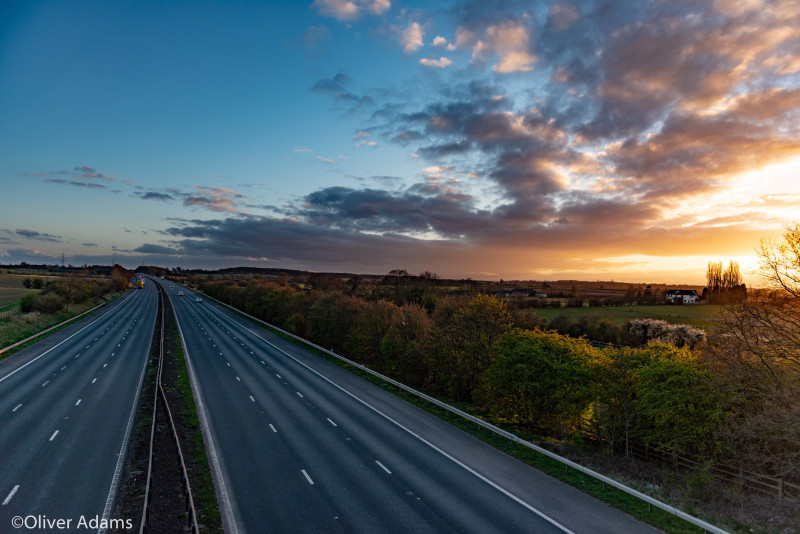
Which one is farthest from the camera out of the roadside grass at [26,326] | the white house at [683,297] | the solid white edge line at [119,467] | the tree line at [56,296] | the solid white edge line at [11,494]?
the white house at [683,297]

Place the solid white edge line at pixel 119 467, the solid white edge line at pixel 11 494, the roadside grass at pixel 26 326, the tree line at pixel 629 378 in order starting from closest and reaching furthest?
the solid white edge line at pixel 119 467 < the solid white edge line at pixel 11 494 < the tree line at pixel 629 378 < the roadside grass at pixel 26 326

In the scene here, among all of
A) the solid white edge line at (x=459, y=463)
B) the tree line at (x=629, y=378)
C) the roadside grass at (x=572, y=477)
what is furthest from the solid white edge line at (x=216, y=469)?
the tree line at (x=629, y=378)

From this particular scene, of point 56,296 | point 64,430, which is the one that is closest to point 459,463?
point 64,430

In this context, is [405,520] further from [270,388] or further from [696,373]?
[270,388]

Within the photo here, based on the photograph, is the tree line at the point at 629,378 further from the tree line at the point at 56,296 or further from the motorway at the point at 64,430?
the tree line at the point at 56,296

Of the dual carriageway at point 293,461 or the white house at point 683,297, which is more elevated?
the white house at point 683,297

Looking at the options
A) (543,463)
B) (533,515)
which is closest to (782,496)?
(543,463)

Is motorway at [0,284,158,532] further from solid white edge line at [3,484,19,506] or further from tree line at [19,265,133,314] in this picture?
tree line at [19,265,133,314]
